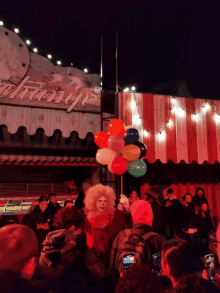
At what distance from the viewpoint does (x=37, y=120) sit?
20.1 feet

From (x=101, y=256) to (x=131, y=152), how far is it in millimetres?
2327

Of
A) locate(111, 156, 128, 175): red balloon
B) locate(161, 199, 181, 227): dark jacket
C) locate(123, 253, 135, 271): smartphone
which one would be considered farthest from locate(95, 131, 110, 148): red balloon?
locate(123, 253, 135, 271): smartphone

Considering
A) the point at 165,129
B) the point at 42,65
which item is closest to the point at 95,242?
the point at 165,129

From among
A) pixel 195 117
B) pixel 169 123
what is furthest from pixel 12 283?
pixel 195 117

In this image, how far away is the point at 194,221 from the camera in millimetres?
5125

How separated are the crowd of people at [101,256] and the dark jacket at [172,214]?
2.08 meters

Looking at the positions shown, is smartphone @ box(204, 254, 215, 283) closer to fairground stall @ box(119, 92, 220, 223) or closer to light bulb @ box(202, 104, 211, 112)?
fairground stall @ box(119, 92, 220, 223)

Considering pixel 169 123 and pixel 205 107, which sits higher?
pixel 205 107

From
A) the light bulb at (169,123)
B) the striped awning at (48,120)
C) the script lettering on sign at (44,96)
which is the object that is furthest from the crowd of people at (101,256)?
the light bulb at (169,123)

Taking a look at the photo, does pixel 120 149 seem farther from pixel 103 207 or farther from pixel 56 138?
pixel 56 138

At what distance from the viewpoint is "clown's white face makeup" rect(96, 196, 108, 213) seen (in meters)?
3.63

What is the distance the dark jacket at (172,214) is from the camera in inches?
209

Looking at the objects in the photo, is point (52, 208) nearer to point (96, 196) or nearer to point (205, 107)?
point (96, 196)

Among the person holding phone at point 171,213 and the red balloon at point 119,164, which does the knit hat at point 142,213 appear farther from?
the person holding phone at point 171,213
